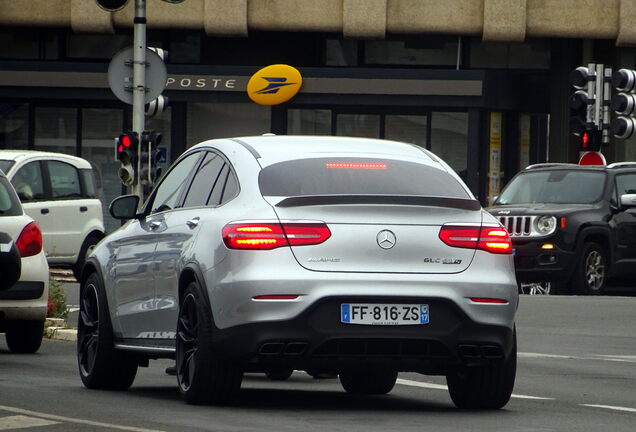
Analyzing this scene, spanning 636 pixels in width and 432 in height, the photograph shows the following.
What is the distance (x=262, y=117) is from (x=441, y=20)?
17.2 ft

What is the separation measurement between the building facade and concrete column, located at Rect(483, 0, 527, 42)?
0.03 metres

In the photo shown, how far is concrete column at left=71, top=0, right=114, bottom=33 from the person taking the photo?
41.8 meters

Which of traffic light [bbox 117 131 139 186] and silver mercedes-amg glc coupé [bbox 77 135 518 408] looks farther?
traffic light [bbox 117 131 139 186]

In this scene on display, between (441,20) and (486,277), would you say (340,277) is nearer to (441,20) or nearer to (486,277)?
(486,277)

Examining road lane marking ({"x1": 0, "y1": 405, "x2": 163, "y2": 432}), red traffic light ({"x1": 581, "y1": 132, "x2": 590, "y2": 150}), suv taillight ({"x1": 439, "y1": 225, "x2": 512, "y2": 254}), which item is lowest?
red traffic light ({"x1": 581, "y1": 132, "x2": 590, "y2": 150})

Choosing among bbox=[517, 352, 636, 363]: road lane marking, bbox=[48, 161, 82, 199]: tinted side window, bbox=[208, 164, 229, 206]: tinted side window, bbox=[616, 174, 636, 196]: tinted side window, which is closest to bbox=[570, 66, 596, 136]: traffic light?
bbox=[616, 174, 636, 196]: tinted side window

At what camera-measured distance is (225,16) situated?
41656 mm

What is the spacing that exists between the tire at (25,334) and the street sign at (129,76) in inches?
319

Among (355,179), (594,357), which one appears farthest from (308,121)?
(355,179)

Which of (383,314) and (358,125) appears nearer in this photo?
(383,314)

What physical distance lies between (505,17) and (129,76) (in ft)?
65.3

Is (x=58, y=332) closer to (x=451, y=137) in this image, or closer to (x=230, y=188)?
(x=230, y=188)

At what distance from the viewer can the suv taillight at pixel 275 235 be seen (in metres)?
9.50

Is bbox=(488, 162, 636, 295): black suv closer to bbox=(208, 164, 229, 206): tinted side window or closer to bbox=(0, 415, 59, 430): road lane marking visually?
bbox=(208, 164, 229, 206): tinted side window
